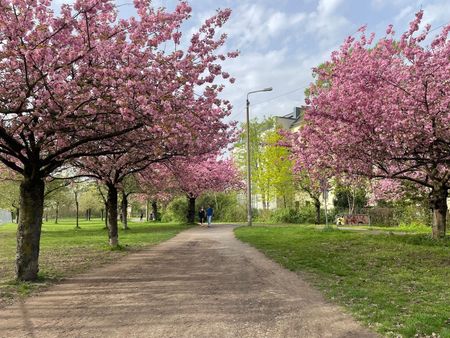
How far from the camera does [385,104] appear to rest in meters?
11.9

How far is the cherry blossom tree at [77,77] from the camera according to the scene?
8273 mm

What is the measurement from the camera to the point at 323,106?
13.5 meters

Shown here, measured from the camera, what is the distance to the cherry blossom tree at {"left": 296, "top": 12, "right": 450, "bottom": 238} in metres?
11.3

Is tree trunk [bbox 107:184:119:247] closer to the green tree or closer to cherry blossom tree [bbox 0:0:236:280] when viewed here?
cherry blossom tree [bbox 0:0:236:280]

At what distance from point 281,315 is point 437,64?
27.6ft

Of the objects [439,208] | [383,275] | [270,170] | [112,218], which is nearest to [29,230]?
[112,218]

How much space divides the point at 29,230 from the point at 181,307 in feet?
15.7

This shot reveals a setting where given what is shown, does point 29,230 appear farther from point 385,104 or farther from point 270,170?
point 270,170

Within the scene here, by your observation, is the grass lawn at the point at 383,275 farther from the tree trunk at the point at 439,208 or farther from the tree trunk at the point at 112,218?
the tree trunk at the point at 112,218

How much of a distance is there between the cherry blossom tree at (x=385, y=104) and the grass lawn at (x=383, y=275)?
9.20ft

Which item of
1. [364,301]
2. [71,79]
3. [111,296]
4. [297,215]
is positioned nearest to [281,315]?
[364,301]

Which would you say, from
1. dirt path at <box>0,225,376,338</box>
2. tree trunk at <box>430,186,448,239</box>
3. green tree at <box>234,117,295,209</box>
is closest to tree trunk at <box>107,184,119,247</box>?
dirt path at <box>0,225,376,338</box>

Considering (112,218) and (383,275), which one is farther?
(112,218)

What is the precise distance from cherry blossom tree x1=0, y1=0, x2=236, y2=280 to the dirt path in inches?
99.5
